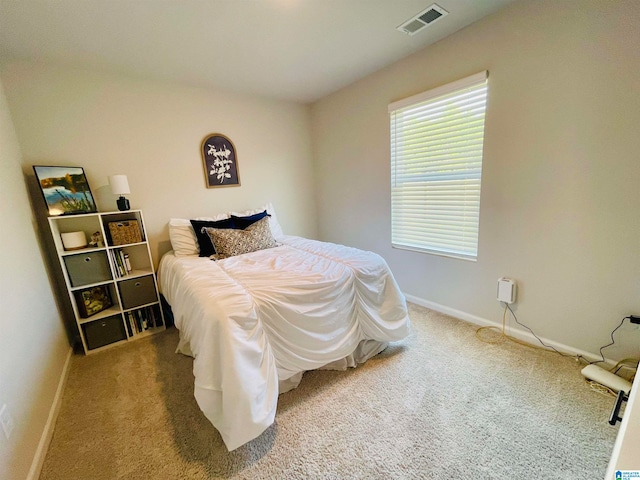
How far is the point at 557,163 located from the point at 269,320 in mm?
2111

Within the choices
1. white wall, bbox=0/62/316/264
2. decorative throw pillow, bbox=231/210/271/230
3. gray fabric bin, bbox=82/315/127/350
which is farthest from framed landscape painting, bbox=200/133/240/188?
gray fabric bin, bbox=82/315/127/350

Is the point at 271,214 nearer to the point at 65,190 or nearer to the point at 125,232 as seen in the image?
the point at 125,232

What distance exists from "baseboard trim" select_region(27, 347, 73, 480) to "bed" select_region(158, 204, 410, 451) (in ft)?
2.34

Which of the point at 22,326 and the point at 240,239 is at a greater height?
the point at 240,239

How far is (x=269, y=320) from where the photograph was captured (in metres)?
1.46

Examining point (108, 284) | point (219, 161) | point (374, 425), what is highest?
point (219, 161)

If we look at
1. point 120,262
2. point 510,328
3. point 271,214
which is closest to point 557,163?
point 510,328

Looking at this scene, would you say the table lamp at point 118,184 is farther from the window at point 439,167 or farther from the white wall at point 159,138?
the window at point 439,167

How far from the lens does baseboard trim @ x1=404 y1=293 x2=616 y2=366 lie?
1.78 meters

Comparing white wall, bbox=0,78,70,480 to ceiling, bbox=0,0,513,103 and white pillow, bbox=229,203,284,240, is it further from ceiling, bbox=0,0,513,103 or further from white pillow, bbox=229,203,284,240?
white pillow, bbox=229,203,284,240

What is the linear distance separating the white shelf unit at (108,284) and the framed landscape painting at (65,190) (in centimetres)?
10

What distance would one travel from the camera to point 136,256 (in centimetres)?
263

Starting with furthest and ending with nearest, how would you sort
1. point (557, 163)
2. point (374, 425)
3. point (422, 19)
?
1. point (422, 19)
2. point (557, 163)
3. point (374, 425)

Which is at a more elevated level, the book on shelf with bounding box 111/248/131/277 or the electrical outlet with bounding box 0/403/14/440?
the book on shelf with bounding box 111/248/131/277
